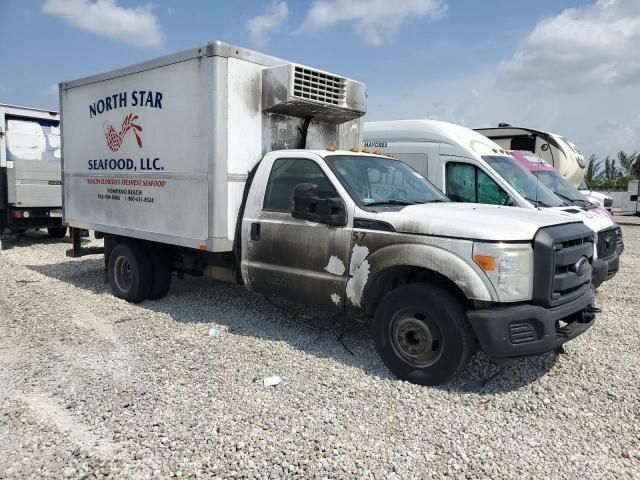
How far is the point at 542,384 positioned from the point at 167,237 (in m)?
4.18

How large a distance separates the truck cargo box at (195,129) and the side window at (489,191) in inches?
81.6

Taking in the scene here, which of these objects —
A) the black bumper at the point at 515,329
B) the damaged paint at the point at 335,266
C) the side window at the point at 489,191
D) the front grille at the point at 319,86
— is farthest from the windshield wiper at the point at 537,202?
the damaged paint at the point at 335,266

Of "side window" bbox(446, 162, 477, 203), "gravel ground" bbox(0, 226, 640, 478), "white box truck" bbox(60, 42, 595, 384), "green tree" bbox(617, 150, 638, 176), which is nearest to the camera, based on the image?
"gravel ground" bbox(0, 226, 640, 478)

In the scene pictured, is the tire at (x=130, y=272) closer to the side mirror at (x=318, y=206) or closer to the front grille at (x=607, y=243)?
the side mirror at (x=318, y=206)

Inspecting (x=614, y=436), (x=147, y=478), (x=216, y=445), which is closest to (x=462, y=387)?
(x=614, y=436)

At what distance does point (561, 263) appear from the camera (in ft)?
13.5

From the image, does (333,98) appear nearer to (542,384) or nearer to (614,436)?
(542,384)

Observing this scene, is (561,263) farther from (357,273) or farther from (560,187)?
(560,187)

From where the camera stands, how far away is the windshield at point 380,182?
16.3ft

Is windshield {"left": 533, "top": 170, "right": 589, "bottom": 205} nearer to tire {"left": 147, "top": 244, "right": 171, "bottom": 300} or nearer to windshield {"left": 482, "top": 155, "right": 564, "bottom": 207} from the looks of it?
windshield {"left": 482, "top": 155, "right": 564, "bottom": 207}

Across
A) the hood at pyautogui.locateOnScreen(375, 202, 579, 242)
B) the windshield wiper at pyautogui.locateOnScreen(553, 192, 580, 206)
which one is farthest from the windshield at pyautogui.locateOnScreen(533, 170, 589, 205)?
the hood at pyautogui.locateOnScreen(375, 202, 579, 242)

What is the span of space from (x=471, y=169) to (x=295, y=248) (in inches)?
160

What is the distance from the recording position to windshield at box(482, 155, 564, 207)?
7.61 metres

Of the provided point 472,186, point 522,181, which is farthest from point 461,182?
point 522,181
